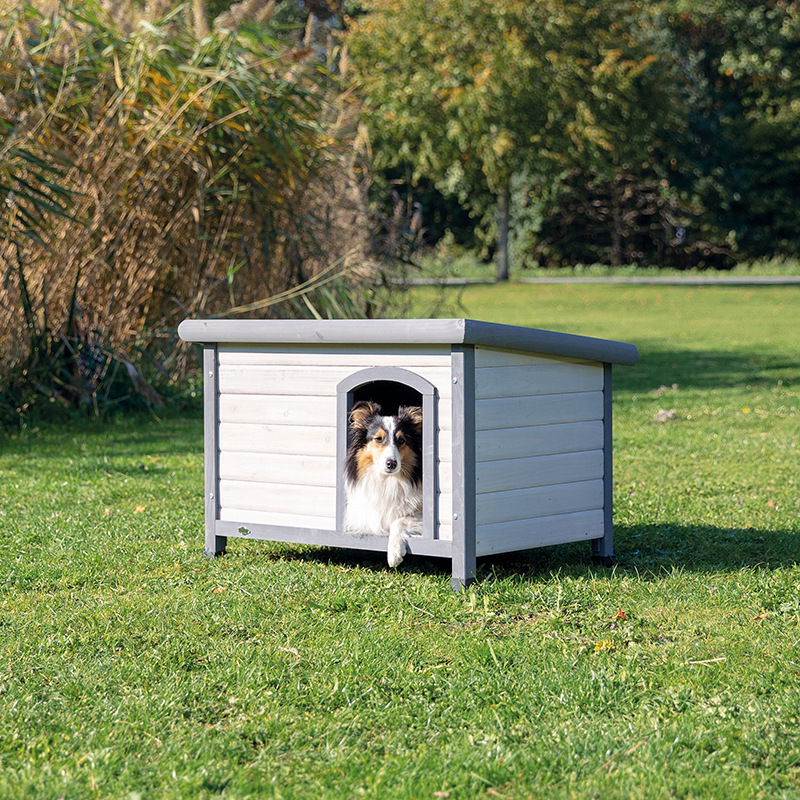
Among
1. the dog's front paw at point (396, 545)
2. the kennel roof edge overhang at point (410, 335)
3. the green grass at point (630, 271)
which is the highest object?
the green grass at point (630, 271)

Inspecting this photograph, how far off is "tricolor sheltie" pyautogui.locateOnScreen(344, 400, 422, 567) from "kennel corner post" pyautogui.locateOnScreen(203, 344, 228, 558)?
74cm

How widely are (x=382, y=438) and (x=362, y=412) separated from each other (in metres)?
0.16

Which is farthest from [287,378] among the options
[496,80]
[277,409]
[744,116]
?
[744,116]

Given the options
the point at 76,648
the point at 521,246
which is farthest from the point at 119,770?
the point at 521,246

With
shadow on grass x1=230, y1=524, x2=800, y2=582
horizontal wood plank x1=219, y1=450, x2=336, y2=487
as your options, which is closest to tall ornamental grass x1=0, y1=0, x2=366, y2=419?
horizontal wood plank x1=219, y1=450, x2=336, y2=487

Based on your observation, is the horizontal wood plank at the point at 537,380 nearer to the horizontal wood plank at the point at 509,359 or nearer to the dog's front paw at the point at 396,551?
the horizontal wood plank at the point at 509,359

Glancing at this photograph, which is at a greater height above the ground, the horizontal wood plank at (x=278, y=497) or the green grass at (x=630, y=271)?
the green grass at (x=630, y=271)

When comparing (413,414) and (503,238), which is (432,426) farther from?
(503,238)

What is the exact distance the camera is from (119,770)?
110 inches

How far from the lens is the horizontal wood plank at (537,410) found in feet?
14.7

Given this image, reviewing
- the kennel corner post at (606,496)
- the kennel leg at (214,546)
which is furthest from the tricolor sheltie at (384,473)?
the kennel corner post at (606,496)

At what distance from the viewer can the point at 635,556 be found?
499cm

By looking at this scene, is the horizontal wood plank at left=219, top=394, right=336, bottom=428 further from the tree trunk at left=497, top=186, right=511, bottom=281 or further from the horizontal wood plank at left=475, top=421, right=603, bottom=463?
the tree trunk at left=497, top=186, right=511, bottom=281

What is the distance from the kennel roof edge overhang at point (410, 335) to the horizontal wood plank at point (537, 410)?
20 cm
